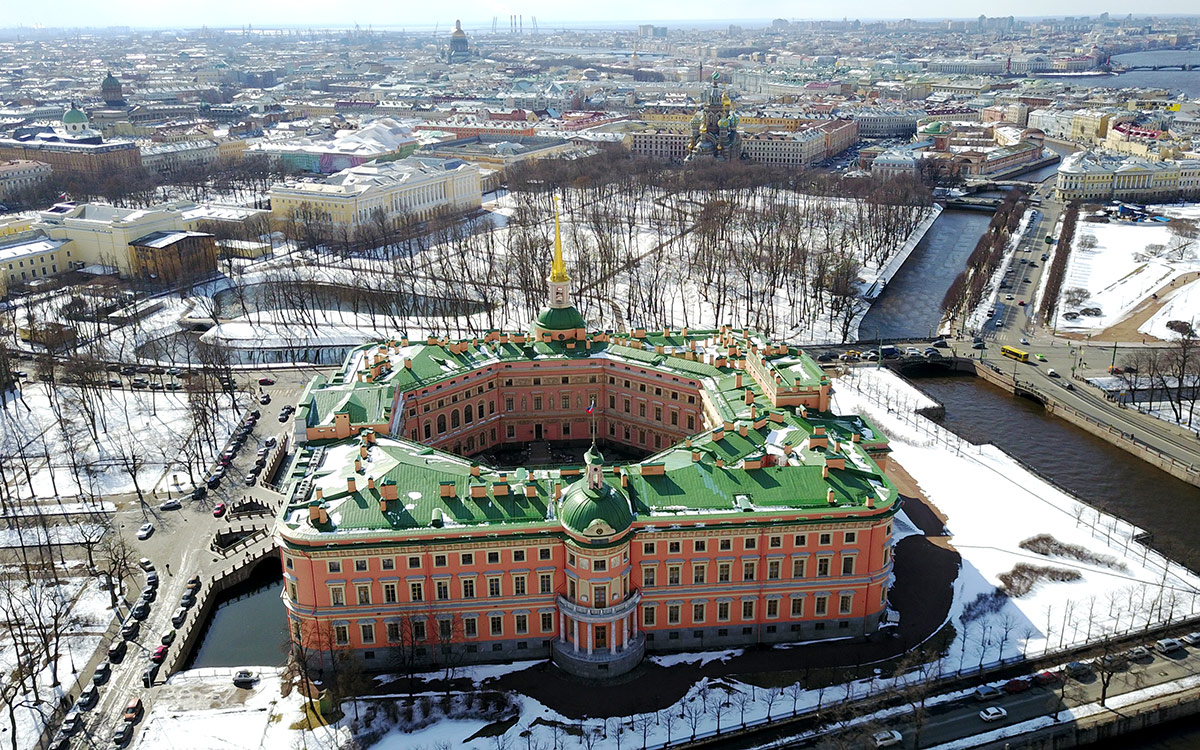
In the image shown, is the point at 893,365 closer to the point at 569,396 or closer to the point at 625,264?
the point at 569,396

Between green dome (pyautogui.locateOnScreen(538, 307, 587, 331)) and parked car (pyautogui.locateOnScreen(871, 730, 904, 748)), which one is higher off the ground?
green dome (pyautogui.locateOnScreen(538, 307, 587, 331))

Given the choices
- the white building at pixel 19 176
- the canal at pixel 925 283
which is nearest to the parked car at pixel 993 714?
the canal at pixel 925 283

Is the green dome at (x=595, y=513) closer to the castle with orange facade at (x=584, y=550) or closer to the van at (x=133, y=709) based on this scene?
the castle with orange facade at (x=584, y=550)

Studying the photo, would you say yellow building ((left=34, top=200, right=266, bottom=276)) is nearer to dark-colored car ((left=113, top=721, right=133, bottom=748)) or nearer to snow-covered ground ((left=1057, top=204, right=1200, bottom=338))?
dark-colored car ((left=113, top=721, right=133, bottom=748))

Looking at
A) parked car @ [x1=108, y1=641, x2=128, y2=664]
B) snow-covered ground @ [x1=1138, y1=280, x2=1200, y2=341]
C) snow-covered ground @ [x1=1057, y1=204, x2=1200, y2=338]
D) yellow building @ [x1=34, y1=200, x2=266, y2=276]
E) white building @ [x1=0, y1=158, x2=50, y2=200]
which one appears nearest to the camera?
parked car @ [x1=108, y1=641, x2=128, y2=664]

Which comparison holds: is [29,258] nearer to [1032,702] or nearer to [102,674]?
[102,674]

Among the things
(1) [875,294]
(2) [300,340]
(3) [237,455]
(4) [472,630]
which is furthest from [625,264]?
(4) [472,630]

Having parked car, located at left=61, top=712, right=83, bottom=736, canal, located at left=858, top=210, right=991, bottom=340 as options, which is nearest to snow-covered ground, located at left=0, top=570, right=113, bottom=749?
parked car, located at left=61, top=712, right=83, bottom=736
